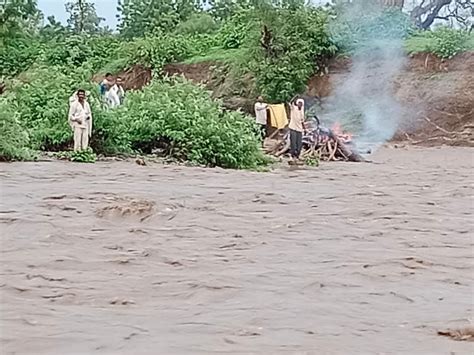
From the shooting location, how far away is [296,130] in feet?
68.6

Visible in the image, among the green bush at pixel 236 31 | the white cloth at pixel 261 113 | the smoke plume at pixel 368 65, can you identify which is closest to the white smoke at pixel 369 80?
the smoke plume at pixel 368 65

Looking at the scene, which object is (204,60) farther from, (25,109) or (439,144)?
(25,109)

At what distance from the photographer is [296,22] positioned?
30969mm

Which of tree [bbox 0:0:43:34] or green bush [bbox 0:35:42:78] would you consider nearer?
tree [bbox 0:0:43:34]

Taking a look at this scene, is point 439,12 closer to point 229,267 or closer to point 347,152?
point 347,152

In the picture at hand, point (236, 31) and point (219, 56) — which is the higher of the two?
point (236, 31)

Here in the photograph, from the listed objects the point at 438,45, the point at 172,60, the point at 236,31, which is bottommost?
the point at 172,60

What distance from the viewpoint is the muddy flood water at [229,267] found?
548 cm

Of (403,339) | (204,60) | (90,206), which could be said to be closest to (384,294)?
(403,339)

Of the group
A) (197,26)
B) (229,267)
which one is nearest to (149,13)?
(197,26)

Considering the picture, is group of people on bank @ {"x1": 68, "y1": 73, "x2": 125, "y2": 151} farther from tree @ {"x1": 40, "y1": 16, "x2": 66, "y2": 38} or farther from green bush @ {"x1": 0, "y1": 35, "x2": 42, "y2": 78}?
tree @ {"x1": 40, "y1": 16, "x2": 66, "y2": 38}

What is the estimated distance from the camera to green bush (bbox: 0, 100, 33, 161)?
56.8ft

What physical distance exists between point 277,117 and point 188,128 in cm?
→ 879

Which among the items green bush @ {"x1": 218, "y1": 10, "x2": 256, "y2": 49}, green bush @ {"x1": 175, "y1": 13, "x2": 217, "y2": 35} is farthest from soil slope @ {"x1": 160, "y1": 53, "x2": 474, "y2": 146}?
green bush @ {"x1": 175, "y1": 13, "x2": 217, "y2": 35}
